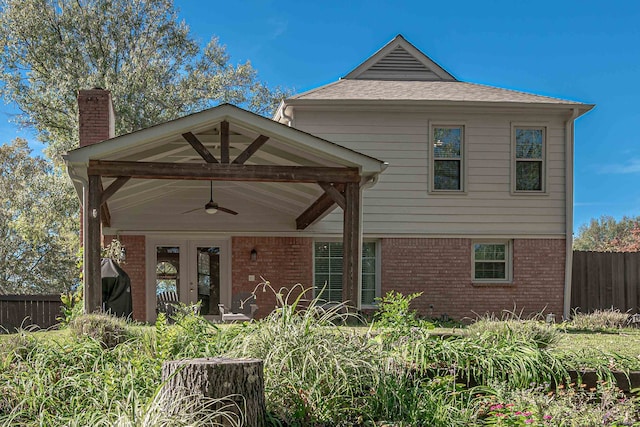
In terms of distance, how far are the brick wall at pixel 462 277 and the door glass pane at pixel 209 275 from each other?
3.88 meters

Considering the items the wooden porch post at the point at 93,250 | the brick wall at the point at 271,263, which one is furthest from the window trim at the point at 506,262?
the wooden porch post at the point at 93,250

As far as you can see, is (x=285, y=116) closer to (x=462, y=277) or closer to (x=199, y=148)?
(x=199, y=148)

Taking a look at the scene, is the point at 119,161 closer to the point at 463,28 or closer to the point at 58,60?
the point at 463,28

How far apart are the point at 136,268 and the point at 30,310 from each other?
7.60 ft

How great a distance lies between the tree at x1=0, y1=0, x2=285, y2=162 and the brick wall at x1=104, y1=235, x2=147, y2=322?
8.58 metres

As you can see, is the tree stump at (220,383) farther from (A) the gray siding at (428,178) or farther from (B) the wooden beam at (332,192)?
(A) the gray siding at (428,178)

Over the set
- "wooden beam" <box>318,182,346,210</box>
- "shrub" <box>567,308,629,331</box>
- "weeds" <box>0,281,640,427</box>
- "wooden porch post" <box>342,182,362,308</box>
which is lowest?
"shrub" <box>567,308,629,331</box>

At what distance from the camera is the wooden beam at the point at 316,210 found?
11.1 metres

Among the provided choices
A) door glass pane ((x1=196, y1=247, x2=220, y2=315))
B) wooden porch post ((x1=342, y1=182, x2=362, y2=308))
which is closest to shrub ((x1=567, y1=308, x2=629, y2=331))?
wooden porch post ((x1=342, y1=182, x2=362, y2=308))

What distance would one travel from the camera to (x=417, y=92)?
1438 centimetres

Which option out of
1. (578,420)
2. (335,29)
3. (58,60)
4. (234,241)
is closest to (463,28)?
(335,29)

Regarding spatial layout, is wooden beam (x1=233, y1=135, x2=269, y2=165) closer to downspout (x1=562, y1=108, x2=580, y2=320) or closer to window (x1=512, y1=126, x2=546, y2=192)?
window (x1=512, y1=126, x2=546, y2=192)

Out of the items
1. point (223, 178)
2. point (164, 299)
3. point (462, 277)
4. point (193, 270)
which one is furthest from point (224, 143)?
point (462, 277)

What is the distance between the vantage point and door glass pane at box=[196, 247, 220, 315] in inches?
565
